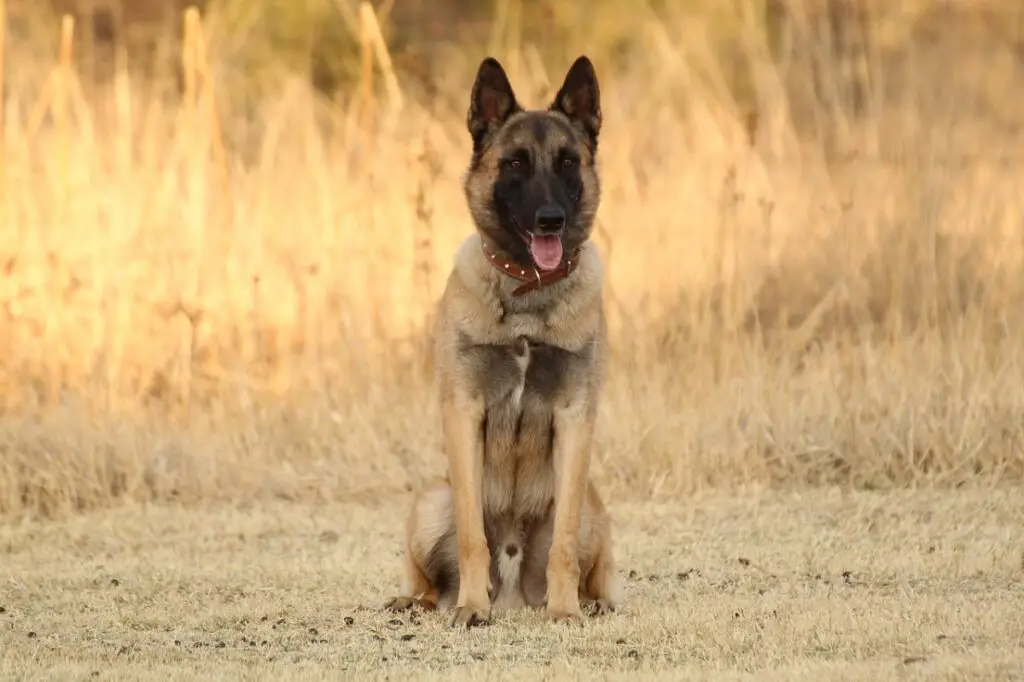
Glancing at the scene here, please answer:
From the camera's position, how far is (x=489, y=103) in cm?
544

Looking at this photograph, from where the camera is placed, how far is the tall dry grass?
7.49 meters

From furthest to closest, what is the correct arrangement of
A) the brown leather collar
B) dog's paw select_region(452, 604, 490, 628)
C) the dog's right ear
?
the dog's right ear, the brown leather collar, dog's paw select_region(452, 604, 490, 628)

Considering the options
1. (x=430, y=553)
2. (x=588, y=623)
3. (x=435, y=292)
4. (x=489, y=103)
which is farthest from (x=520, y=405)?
(x=435, y=292)

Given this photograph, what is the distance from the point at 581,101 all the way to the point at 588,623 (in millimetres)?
1787

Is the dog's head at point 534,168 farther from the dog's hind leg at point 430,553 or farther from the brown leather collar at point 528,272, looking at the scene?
the dog's hind leg at point 430,553

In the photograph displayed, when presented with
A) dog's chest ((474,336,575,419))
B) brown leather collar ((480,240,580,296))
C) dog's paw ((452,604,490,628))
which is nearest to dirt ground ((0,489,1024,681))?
dog's paw ((452,604,490,628))

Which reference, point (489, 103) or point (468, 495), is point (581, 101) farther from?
point (468, 495)

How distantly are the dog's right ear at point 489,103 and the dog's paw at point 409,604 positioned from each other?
1555 mm

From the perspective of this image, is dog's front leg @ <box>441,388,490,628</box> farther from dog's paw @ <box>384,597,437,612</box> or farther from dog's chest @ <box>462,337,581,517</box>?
dog's paw @ <box>384,597,437,612</box>

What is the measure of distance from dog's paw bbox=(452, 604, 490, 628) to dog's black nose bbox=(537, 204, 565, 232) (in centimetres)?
122

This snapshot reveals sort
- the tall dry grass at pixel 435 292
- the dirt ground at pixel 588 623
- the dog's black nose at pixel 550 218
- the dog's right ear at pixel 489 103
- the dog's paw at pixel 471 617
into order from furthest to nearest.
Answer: the tall dry grass at pixel 435 292
the dog's right ear at pixel 489 103
the dog's black nose at pixel 550 218
the dog's paw at pixel 471 617
the dirt ground at pixel 588 623

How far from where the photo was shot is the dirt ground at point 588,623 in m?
4.43

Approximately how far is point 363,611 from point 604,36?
385 inches

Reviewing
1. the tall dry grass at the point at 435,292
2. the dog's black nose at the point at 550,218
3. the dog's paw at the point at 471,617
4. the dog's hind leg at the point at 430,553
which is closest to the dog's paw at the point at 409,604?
the dog's hind leg at the point at 430,553
